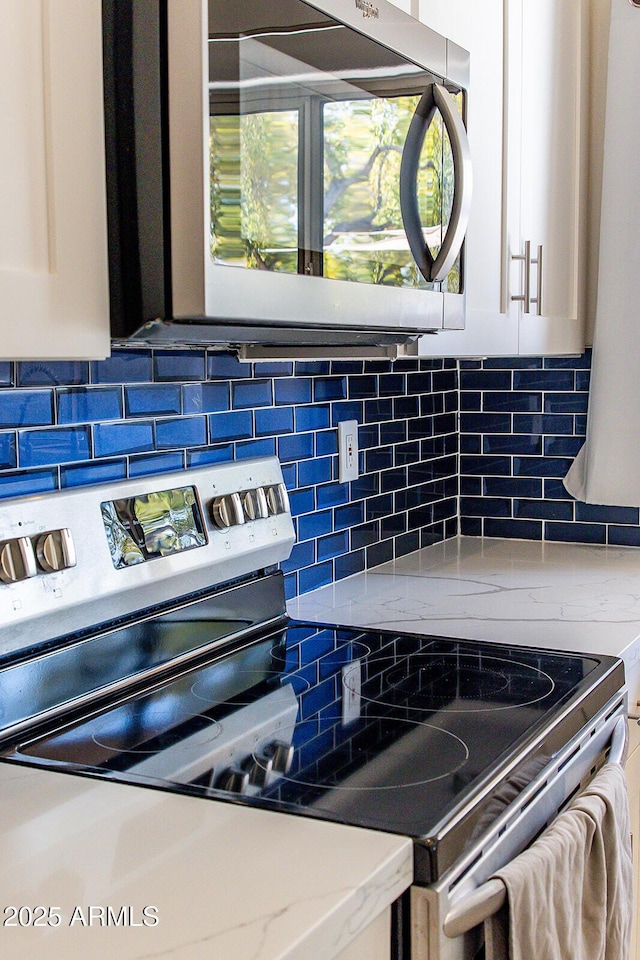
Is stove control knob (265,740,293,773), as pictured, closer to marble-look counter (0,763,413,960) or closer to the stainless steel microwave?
marble-look counter (0,763,413,960)

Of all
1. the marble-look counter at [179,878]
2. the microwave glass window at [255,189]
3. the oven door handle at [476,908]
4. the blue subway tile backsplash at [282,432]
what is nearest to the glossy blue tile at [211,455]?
the blue subway tile backsplash at [282,432]

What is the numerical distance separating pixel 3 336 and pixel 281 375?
0.96 m

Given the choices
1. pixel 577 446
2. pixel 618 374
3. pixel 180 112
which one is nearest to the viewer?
pixel 180 112

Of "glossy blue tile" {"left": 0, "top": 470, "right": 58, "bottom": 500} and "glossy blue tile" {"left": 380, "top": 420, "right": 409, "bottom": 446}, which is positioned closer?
"glossy blue tile" {"left": 0, "top": 470, "right": 58, "bottom": 500}

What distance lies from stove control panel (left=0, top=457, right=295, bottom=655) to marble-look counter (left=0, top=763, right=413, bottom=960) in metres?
0.25

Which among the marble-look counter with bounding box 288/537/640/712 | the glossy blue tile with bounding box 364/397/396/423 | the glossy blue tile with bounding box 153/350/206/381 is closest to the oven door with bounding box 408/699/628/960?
the marble-look counter with bounding box 288/537/640/712

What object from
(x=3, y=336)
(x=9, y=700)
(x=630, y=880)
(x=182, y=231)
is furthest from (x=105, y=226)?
(x=630, y=880)

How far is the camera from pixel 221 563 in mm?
1621

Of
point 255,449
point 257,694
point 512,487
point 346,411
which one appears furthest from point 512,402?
point 257,694

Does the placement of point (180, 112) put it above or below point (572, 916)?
above

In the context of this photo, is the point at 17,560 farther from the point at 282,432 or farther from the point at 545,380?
the point at 545,380

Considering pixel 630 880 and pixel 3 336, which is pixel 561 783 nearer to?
pixel 630 880

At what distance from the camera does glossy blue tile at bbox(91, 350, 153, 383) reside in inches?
57.5

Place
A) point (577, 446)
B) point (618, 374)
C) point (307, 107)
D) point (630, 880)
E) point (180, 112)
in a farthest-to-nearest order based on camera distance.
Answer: point (577, 446), point (618, 374), point (630, 880), point (307, 107), point (180, 112)
